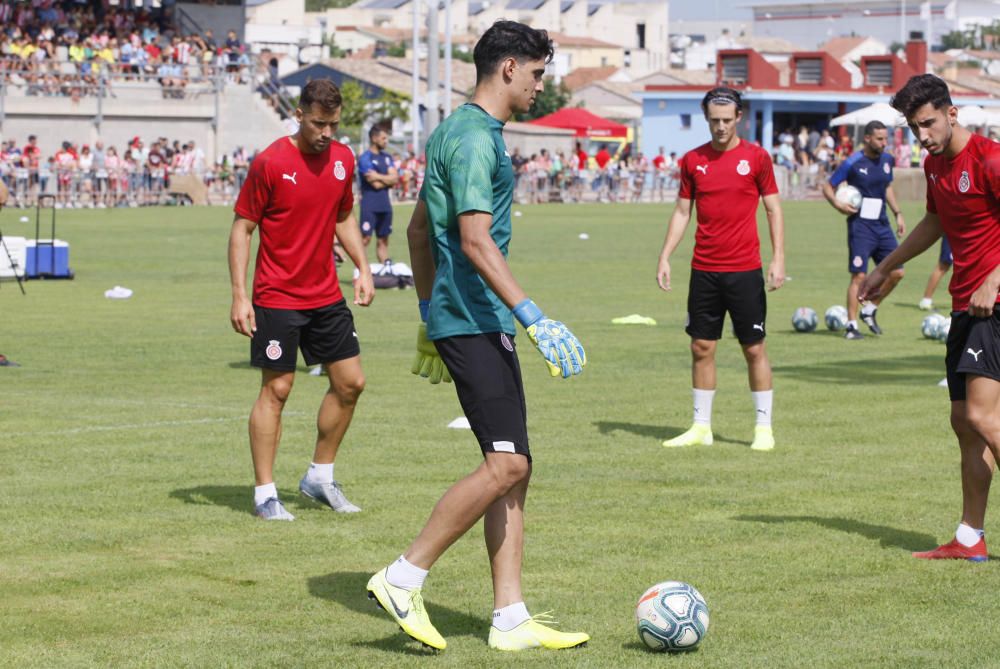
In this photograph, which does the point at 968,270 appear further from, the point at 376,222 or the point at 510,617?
the point at 376,222

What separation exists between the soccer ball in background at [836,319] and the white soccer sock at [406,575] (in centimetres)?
1320

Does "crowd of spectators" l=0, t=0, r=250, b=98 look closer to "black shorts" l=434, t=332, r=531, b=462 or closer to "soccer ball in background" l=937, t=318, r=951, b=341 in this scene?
"soccer ball in background" l=937, t=318, r=951, b=341

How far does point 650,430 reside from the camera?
1185 cm

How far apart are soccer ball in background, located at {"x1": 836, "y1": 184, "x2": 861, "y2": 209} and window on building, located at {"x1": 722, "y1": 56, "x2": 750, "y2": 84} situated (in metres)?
60.1

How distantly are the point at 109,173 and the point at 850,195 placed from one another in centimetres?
3289

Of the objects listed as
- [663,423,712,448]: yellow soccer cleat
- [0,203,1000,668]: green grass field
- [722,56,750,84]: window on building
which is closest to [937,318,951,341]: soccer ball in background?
[0,203,1000,668]: green grass field

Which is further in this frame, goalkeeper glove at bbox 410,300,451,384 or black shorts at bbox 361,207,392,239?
black shorts at bbox 361,207,392,239

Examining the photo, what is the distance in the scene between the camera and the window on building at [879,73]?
80.4 meters

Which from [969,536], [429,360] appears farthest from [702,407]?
[429,360]

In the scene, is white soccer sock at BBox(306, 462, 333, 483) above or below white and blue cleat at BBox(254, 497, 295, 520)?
above

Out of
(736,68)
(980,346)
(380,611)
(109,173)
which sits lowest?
(380,611)

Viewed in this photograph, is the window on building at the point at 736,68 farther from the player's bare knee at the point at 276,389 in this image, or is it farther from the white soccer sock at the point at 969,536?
the white soccer sock at the point at 969,536

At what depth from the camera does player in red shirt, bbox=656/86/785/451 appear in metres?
11.2

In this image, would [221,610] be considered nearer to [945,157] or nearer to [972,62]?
[945,157]
